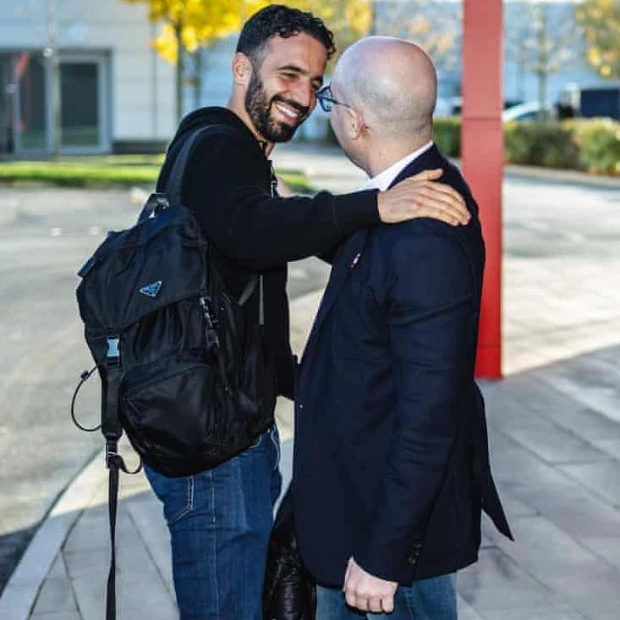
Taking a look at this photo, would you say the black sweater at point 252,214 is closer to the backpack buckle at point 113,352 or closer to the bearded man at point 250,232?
the bearded man at point 250,232

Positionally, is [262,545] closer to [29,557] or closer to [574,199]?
[29,557]

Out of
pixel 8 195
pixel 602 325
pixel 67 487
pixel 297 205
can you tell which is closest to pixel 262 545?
pixel 297 205

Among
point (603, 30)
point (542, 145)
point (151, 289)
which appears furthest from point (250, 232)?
point (603, 30)

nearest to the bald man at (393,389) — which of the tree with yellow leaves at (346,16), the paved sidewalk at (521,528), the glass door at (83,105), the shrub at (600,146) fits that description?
the paved sidewalk at (521,528)

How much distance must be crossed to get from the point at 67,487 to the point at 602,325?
6163 millimetres

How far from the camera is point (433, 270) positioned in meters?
3.02

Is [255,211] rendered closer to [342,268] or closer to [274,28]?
[342,268]

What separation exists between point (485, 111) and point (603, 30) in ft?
168

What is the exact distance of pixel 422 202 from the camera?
3084 mm

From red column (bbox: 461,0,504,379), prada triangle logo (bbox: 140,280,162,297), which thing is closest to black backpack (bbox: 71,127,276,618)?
prada triangle logo (bbox: 140,280,162,297)

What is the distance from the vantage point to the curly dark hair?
363 cm

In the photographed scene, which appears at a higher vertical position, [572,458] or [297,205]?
[297,205]

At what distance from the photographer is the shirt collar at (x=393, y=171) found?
324cm

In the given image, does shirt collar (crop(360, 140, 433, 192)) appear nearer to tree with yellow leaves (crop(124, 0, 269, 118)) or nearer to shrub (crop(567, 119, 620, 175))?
shrub (crop(567, 119, 620, 175))
